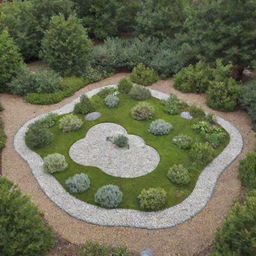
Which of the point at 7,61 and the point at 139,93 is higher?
the point at 139,93

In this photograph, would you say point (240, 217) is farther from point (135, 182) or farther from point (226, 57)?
point (226, 57)

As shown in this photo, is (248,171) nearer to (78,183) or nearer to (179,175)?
(179,175)

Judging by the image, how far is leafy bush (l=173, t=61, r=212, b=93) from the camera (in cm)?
1898

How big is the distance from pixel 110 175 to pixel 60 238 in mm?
3365

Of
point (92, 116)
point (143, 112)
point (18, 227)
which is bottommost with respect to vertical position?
point (92, 116)

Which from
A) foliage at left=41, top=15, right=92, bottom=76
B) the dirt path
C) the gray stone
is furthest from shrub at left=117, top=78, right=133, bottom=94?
the dirt path

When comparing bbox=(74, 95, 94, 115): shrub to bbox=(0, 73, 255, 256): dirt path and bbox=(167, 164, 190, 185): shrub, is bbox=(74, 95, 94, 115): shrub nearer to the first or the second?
bbox=(0, 73, 255, 256): dirt path

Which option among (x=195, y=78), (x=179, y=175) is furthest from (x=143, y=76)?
(x=179, y=175)

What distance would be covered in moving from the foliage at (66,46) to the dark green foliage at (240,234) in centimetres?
1441

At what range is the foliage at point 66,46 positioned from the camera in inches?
797

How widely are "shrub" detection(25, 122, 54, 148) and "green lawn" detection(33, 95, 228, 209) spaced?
0.87 ft

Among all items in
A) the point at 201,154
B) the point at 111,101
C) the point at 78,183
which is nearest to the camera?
the point at 78,183

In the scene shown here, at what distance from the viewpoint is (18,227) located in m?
9.21

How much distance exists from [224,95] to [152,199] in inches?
319
